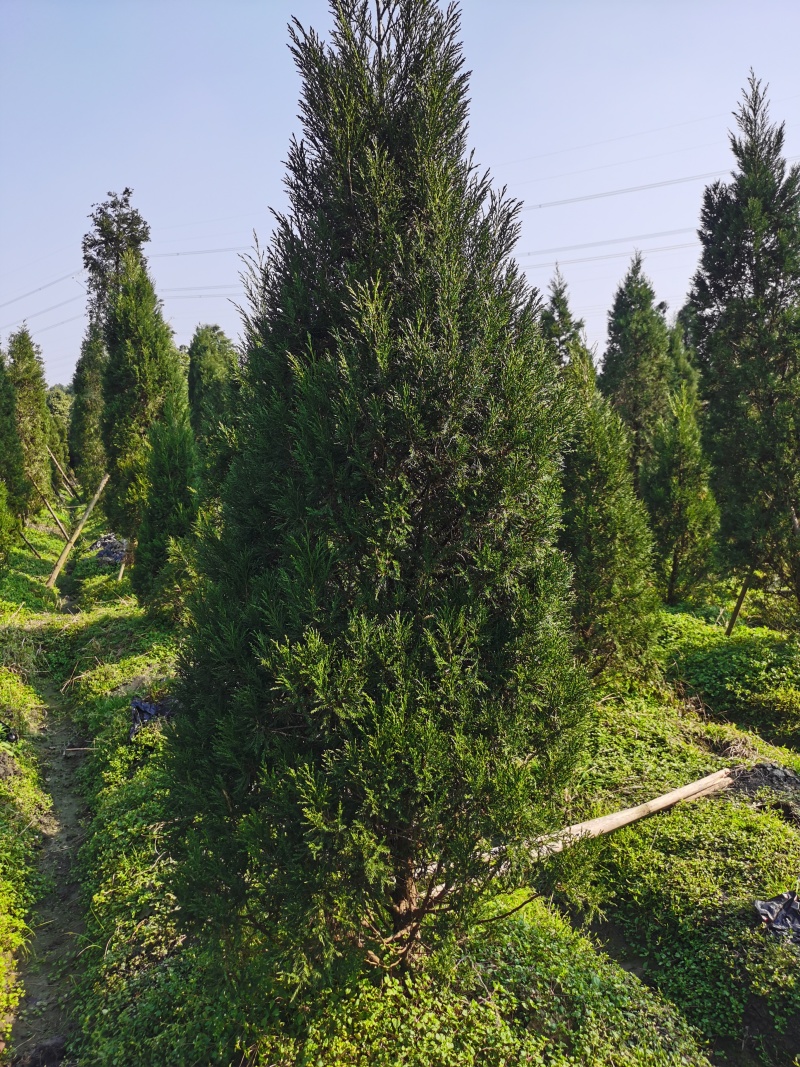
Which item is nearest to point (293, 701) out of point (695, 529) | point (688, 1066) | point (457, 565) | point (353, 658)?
point (353, 658)

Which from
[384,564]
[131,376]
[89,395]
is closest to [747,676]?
[384,564]

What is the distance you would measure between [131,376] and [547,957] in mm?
16974

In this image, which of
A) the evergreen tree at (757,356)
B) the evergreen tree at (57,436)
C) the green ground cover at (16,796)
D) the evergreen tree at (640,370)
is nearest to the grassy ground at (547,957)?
the green ground cover at (16,796)

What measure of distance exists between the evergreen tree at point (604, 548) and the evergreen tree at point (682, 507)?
19.7 ft

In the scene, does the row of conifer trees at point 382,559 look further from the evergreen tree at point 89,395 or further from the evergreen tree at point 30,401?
the evergreen tree at point 89,395

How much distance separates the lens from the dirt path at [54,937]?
465cm

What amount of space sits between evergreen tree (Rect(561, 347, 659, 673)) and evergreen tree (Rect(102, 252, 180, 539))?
→ 12434mm

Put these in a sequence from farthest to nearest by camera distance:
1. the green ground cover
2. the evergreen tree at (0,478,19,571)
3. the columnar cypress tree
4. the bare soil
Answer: the evergreen tree at (0,478,19,571) → the green ground cover → the bare soil → the columnar cypress tree

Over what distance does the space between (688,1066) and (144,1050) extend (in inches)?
151

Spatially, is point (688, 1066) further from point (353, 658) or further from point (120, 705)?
point (120, 705)

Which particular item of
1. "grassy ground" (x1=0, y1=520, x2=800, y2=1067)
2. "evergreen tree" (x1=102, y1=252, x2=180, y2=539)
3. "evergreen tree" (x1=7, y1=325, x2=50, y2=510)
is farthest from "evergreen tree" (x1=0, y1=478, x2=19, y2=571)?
"grassy ground" (x1=0, y1=520, x2=800, y2=1067)

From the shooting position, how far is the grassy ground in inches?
154

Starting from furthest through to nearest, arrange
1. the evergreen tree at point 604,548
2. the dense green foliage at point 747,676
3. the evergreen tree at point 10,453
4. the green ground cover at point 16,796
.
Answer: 1. the evergreen tree at point 10,453
2. the dense green foliage at point 747,676
3. the evergreen tree at point 604,548
4. the green ground cover at point 16,796

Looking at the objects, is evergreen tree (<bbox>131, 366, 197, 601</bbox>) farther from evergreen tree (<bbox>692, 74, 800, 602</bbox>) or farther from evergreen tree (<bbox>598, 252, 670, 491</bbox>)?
evergreen tree (<bbox>598, 252, 670, 491</bbox>)
